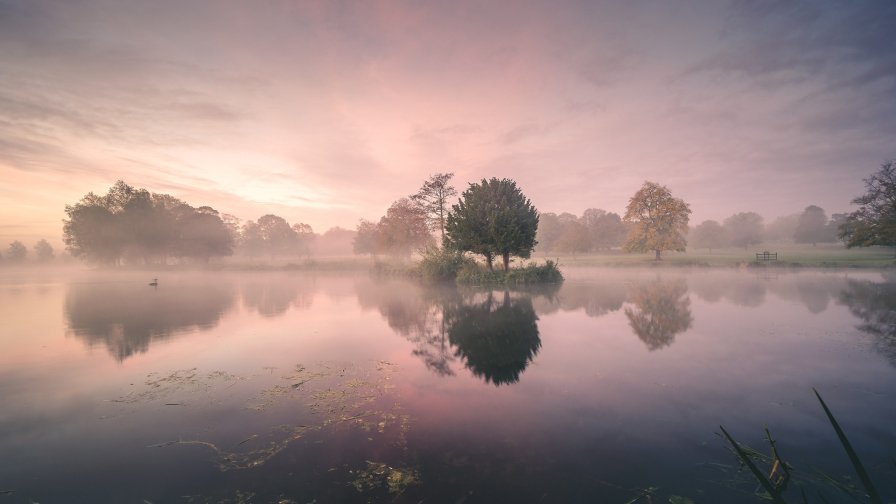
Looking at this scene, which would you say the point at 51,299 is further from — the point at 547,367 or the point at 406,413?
the point at 547,367

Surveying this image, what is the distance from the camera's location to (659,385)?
1073 centimetres

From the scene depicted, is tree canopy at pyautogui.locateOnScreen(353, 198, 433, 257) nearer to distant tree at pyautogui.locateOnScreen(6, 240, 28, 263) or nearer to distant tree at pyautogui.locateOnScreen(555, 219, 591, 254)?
distant tree at pyautogui.locateOnScreen(555, 219, 591, 254)

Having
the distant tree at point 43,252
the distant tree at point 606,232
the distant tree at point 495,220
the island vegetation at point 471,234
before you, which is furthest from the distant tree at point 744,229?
the distant tree at point 43,252

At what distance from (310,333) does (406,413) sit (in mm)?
10608

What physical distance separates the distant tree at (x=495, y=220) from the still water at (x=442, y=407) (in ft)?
62.6

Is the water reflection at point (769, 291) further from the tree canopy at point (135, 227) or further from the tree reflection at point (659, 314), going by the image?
the tree canopy at point (135, 227)

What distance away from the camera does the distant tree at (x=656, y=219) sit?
193 ft

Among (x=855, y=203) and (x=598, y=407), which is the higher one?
(x=855, y=203)

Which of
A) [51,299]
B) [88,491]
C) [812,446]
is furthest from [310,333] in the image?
[51,299]

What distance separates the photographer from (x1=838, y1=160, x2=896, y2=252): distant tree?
42969 mm

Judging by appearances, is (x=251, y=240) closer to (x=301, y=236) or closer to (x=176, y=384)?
(x=301, y=236)

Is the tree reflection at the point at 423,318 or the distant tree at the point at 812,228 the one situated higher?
the distant tree at the point at 812,228

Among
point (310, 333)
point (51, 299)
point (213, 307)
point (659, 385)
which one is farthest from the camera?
point (51, 299)

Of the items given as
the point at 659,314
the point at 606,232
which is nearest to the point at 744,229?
the point at 606,232
